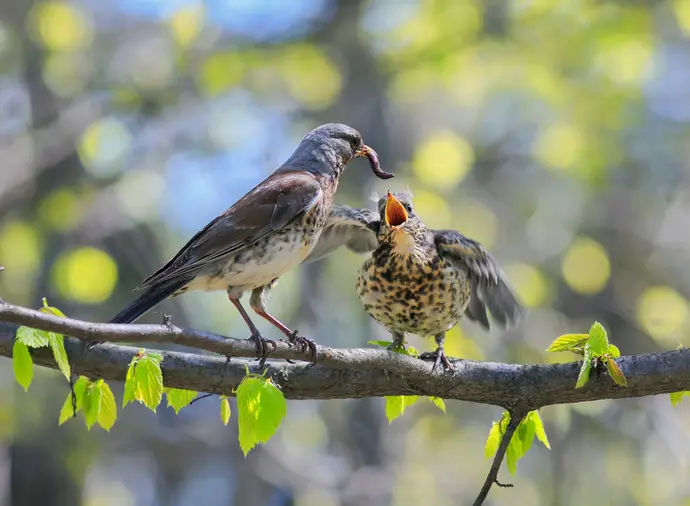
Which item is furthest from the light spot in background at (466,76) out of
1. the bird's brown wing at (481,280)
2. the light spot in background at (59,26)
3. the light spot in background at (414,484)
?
the bird's brown wing at (481,280)

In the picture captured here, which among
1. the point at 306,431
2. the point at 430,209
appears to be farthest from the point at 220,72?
the point at 306,431

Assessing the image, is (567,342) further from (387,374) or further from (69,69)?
(69,69)

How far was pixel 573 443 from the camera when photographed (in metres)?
10.0

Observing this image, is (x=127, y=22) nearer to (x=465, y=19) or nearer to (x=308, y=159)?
(x=465, y=19)

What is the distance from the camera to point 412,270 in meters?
3.99

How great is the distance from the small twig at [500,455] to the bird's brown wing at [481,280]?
1178 millimetres

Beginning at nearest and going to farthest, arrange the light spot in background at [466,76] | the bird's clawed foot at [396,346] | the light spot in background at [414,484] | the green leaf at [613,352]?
the green leaf at [613,352], the bird's clawed foot at [396,346], the light spot in background at [466,76], the light spot in background at [414,484]

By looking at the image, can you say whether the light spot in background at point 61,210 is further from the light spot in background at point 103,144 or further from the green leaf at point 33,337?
the green leaf at point 33,337

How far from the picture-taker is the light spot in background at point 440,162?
7988 mm

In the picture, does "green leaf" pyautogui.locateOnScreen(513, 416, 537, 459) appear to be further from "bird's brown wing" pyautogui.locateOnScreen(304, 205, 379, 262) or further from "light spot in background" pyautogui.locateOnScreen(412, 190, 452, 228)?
"light spot in background" pyautogui.locateOnScreen(412, 190, 452, 228)

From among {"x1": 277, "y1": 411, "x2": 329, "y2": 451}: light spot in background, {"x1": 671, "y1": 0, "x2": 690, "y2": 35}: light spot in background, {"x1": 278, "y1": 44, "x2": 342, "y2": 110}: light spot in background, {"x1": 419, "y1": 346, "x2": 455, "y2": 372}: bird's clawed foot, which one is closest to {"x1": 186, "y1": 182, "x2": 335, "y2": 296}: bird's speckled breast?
{"x1": 419, "y1": 346, "x2": 455, "y2": 372}: bird's clawed foot

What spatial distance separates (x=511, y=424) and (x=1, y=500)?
882cm

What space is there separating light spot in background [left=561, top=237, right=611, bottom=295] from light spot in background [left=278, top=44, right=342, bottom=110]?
296cm

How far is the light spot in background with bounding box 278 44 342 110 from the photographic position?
8.74 meters
